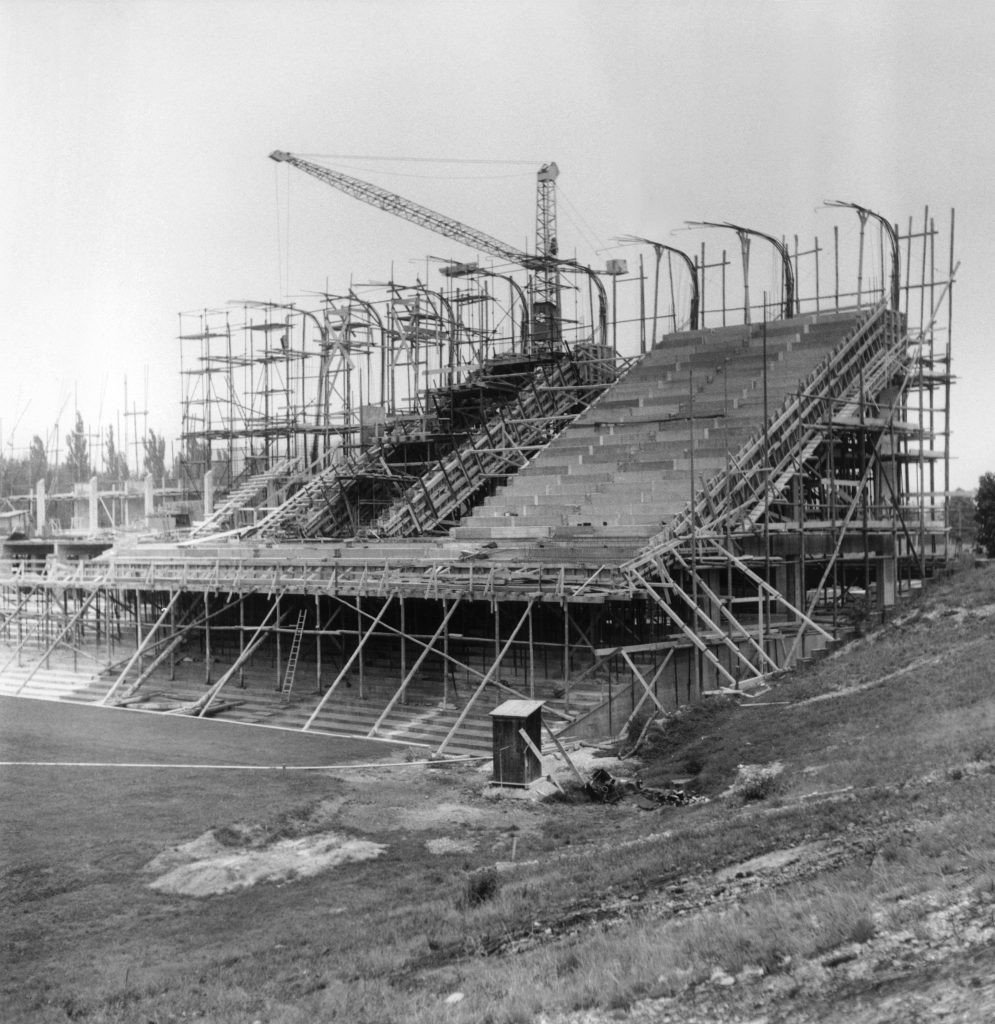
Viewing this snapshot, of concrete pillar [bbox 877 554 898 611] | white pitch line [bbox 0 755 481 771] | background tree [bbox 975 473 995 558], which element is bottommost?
white pitch line [bbox 0 755 481 771]

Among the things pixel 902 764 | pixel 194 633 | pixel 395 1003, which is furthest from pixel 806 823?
pixel 194 633

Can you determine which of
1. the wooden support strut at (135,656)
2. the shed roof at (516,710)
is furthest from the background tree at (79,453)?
the shed roof at (516,710)

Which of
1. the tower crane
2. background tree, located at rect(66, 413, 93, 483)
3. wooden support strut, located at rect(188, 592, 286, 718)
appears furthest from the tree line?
wooden support strut, located at rect(188, 592, 286, 718)

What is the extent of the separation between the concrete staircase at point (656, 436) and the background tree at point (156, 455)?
45.4 meters

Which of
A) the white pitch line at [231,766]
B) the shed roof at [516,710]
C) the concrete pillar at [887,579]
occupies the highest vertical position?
the concrete pillar at [887,579]

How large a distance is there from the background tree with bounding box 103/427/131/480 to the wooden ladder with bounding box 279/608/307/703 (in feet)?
193

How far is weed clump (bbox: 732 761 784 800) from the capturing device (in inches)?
755

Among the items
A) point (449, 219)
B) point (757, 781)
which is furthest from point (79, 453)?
point (757, 781)

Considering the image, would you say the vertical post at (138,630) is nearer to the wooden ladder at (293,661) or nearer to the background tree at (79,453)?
the wooden ladder at (293,661)

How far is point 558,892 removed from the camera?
1477 centimetres

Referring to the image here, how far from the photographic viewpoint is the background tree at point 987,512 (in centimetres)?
4775

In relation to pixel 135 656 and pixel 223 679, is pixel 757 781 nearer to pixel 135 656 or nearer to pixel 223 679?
pixel 223 679

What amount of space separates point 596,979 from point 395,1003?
209cm

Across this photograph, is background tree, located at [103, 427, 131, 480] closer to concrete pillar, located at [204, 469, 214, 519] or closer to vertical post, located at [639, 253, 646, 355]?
concrete pillar, located at [204, 469, 214, 519]
